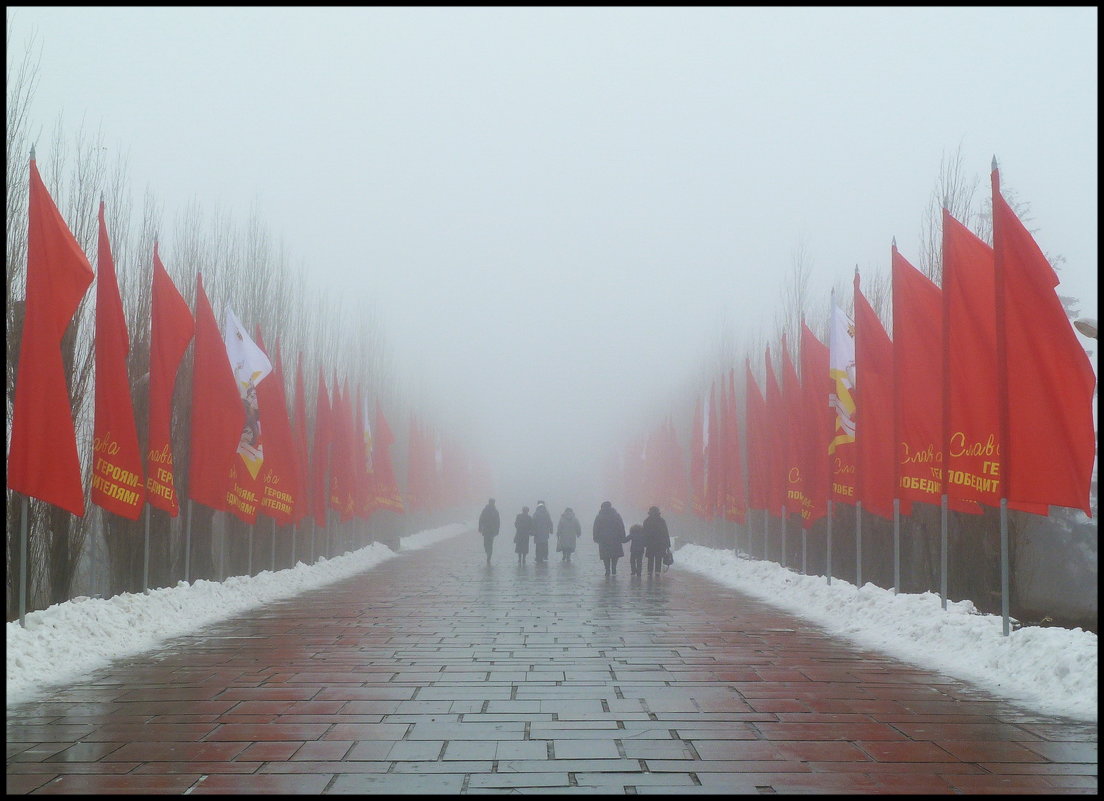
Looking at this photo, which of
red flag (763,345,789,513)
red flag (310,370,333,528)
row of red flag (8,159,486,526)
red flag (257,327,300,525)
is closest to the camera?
row of red flag (8,159,486,526)

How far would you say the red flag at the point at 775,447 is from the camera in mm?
22953

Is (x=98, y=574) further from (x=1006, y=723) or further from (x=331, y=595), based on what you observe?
(x=1006, y=723)

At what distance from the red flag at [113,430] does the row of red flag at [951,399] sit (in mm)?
9621

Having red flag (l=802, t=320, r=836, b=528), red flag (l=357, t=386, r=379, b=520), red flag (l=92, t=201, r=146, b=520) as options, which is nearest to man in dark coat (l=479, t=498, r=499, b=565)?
red flag (l=357, t=386, r=379, b=520)

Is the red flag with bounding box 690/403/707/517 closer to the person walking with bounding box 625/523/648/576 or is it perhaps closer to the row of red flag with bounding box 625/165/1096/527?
the person walking with bounding box 625/523/648/576

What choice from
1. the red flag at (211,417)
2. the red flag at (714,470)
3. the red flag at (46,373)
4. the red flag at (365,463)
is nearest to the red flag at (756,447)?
the red flag at (714,470)

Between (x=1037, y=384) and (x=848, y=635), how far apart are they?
12.5ft

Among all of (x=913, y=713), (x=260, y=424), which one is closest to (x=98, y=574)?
(x=260, y=424)

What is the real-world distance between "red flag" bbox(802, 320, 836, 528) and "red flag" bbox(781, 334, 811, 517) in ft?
1.29

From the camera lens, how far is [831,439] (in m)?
19.3

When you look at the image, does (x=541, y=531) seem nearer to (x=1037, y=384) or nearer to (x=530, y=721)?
(x=1037, y=384)

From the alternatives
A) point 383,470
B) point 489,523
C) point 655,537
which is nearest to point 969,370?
point 655,537

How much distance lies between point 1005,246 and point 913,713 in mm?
5845

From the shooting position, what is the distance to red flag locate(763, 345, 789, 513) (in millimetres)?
22953
